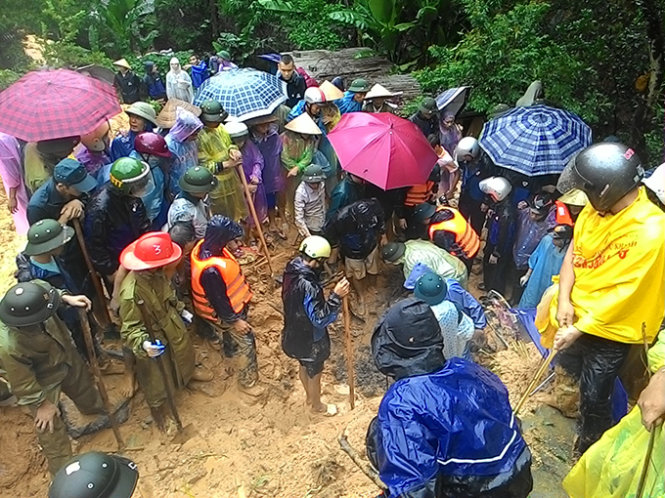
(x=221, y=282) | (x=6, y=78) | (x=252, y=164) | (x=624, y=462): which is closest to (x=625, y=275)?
(x=624, y=462)

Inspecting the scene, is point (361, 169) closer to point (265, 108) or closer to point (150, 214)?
point (265, 108)

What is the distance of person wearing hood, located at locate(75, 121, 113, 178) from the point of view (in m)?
5.75

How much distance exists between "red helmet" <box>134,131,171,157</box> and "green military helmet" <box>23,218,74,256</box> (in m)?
1.53

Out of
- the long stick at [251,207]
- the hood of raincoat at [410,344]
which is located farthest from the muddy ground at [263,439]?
the hood of raincoat at [410,344]

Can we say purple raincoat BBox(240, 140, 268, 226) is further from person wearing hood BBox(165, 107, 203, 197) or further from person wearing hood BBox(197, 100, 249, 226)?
person wearing hood BBox(165, 107, 203, 197)

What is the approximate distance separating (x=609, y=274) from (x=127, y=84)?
Result: 9.43 metres

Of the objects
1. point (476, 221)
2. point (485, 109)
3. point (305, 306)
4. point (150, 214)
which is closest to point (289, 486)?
point (305, 306)

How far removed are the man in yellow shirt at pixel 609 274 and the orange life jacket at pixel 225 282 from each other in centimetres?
275

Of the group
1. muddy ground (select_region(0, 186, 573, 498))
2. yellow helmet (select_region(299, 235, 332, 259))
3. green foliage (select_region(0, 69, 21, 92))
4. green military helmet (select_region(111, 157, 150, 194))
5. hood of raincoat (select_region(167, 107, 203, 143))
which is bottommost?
muddy ground (select_region(0, 186, 573, 498))

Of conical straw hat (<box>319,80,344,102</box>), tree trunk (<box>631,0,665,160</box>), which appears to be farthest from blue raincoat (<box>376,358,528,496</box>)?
tree trunk (<box>631,0,665,160</box>)

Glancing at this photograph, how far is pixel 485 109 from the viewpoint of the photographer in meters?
8.20

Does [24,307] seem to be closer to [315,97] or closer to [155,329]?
[155,329]

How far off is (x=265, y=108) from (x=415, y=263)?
9.60ft

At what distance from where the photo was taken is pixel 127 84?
10.2 meters
